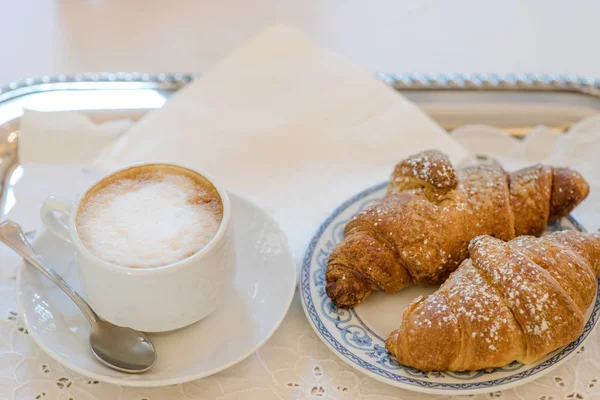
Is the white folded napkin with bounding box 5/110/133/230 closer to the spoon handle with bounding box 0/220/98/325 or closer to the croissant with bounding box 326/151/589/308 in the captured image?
the spoon handle with bounding box 0/220/98/325

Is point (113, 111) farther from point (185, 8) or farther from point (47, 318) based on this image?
point (185, 8)

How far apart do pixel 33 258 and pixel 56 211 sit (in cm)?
12

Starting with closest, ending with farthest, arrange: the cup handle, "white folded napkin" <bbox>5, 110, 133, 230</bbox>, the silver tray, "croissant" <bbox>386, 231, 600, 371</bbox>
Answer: "croissant" <bbox>386, 231, 600, 371</bbox>
the cup handle
"white folded napkin" <bbox>5, 110, 133, 230</bbox>
the silver tray

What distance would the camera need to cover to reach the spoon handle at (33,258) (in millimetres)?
1117

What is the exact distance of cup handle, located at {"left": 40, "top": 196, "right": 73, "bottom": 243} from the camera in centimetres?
112

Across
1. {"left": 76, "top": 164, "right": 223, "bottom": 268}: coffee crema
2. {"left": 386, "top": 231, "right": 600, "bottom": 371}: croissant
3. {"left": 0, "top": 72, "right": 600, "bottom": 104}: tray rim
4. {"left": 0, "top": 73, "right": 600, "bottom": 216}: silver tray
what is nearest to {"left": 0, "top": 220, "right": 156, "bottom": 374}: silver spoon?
{"left": 76, "top": 164, "right": 223, "bottom": 268}: coffee crema

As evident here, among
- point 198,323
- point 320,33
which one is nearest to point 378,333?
point 198,323

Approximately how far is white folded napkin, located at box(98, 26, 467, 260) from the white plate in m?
0.16

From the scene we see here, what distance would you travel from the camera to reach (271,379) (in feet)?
3.66

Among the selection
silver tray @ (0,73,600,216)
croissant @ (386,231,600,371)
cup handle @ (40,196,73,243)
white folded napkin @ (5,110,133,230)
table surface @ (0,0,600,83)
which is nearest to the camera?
croissant @ (386,231,600,371)

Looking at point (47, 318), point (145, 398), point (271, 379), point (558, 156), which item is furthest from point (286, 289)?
point (558, 156)

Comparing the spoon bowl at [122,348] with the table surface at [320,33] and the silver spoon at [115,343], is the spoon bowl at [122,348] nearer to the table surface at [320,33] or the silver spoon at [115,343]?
the silver spoon at [115,343]

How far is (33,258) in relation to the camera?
1177 mm

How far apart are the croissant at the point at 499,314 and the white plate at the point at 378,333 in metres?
0.02
